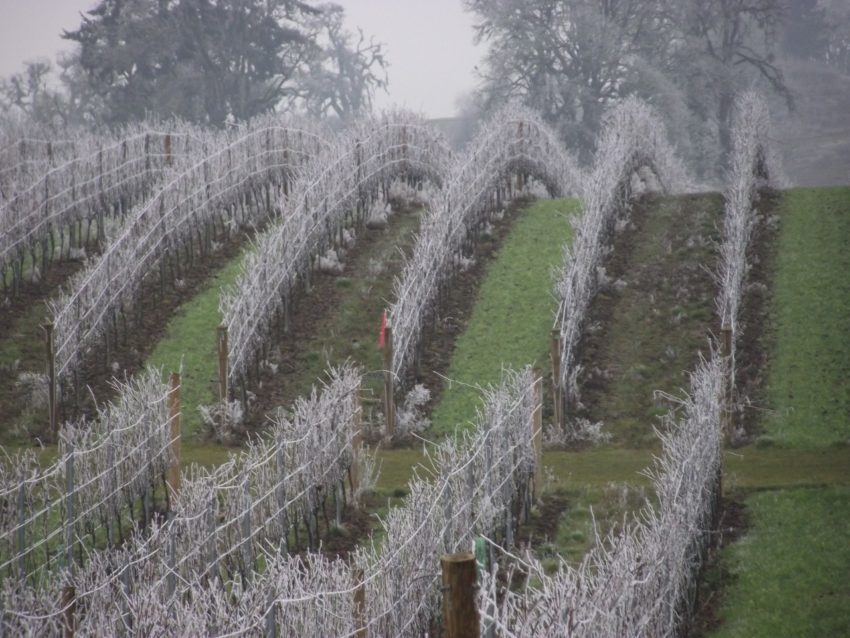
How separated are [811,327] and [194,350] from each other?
30.9 feet

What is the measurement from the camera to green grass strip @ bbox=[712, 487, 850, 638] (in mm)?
8742

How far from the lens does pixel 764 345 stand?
54.8 feet

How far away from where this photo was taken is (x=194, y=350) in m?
17.5

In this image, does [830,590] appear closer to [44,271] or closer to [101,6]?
[44,271]

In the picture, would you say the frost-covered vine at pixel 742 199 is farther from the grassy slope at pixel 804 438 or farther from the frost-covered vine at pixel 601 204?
the frost-covered vine at pixel 601 204

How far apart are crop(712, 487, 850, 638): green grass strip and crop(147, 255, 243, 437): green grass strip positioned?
760cm

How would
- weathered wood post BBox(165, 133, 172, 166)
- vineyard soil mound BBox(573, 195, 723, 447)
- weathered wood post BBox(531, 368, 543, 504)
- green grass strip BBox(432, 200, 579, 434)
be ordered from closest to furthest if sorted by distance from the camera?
weathered wood post BBox(531, 368, 543, 504) < vineyard soil mound BBox(573, 195, 723, 447) < green grass strip BBox(432, 200, 579, 434) < weathered wood post BBox(165, 133, 172, 166)

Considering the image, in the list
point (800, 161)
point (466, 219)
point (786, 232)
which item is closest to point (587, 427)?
point (466, 219)

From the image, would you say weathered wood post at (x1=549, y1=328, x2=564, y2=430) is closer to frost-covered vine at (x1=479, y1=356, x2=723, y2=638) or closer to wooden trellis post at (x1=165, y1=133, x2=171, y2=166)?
frost-covered vine at (x1=479, y1=356, x2=723, y2=638)

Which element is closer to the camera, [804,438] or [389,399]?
[804,438]

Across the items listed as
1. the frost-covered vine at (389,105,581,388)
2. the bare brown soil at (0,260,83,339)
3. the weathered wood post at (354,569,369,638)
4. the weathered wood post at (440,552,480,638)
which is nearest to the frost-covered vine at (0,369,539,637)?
the weathered wood post at (354,569,369,638)

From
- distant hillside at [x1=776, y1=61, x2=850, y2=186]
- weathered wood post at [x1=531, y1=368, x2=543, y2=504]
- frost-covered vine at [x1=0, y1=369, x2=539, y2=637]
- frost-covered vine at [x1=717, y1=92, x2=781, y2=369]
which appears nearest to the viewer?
frost-covered vine at [x1=0, y1=369, x2=539, y2=637]

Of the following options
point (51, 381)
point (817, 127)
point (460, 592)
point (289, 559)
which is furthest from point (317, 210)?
point (817, 127)

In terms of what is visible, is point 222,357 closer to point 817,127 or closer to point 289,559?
point 289,559
